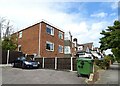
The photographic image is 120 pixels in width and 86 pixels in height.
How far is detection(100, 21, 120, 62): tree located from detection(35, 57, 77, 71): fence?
8.42 m

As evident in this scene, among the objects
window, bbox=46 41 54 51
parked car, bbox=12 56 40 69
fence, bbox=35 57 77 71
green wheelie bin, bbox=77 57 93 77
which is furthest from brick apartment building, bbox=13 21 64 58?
green wheelie bin, bbox=77 57 93 77

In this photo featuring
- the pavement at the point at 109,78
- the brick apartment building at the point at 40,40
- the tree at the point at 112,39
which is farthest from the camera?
the brick apartment building at the point at 40,40

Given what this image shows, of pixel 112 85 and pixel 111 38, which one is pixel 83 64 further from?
pixel 111 38

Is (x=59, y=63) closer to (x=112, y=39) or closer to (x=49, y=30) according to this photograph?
(x=112, y=39)

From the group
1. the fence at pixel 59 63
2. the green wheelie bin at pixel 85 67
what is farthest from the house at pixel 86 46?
the green wheelie bin at pixel 85 67

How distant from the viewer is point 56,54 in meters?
36.6

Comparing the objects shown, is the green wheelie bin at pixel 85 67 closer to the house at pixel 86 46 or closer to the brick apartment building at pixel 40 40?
the brick apartment building at pixel 40 40

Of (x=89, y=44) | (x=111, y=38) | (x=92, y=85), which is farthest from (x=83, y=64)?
(x=89, y=44)

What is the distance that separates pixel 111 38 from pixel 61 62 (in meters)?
9.58

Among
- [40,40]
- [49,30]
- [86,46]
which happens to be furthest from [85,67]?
[86,46]

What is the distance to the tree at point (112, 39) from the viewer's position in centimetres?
2791

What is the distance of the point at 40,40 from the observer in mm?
31828

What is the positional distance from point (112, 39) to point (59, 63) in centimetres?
940

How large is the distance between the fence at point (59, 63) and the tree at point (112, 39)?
27.6ft
